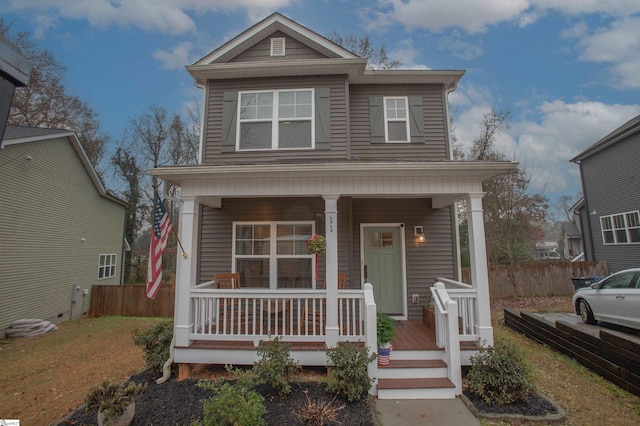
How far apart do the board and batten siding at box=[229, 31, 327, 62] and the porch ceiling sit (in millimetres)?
3677

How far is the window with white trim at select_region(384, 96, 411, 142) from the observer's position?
737 centimetres

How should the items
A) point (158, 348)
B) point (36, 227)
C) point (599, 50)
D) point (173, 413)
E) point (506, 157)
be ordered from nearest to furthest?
point (173, 413), point (158, 348), point (36, 227), point (599, 50), point (506, 157)

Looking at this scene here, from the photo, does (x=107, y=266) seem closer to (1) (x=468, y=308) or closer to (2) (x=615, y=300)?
(1) (x=468, y=308)

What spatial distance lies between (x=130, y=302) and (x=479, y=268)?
12.8 metres

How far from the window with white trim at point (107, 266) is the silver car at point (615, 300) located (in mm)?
17767

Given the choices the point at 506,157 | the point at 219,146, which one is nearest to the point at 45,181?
the point at 219,146

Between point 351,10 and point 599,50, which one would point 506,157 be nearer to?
point 599,50

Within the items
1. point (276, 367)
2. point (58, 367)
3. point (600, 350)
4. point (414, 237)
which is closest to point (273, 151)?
point (414, 237)

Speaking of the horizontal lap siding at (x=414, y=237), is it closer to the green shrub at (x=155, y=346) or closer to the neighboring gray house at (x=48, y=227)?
the green shrub at (x=155, y=346)

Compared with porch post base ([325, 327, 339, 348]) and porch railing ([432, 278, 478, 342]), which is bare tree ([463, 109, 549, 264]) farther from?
porch post base ([325, 327, 339, 348])

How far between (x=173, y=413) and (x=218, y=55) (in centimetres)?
719

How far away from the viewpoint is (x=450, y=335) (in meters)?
4.44

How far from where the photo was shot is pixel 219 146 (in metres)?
6.91

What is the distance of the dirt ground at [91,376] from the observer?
3.98 metres
